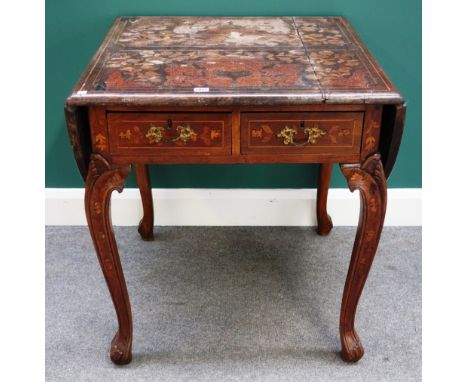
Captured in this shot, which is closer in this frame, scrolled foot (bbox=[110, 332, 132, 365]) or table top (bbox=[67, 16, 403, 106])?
table top (bbox=[67, 16, 403, 106])

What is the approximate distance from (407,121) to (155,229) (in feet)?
3.46

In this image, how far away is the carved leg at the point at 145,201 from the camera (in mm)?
2299

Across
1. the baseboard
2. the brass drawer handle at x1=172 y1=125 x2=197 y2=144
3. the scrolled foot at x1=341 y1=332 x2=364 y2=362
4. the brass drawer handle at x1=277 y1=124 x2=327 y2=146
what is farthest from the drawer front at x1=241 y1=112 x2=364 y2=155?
the baseboard

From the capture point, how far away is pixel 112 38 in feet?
6.25

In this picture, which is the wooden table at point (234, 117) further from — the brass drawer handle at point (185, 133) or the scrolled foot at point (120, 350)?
the scrolled foot at point (120, 350)

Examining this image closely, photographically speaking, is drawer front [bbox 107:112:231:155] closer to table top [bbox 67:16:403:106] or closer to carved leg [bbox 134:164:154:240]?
table top [bbox 67:16:403:106]

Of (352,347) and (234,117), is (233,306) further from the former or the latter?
(234,117)

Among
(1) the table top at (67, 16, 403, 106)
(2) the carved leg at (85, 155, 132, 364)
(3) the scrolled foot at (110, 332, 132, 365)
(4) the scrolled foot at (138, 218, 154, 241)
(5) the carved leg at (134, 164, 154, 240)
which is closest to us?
(1) the table top at (67, 16, 403, 106)

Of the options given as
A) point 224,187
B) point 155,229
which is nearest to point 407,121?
point 224,187

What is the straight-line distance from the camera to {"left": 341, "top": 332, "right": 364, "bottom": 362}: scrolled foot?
6.17 feet

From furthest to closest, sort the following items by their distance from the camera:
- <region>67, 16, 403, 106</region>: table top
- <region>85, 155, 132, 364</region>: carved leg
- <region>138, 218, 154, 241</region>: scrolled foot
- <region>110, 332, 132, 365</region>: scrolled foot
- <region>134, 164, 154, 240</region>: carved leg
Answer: <region>138, 218, 154, 241</region>: scrolled foot
<region>134, 164, 154, 240</region>: carved leg
<region>110, 332, 132, 365</region>: scrolled foot
<region>85, 155, 132, 364</region>: carved leg
<region>67, 16, 403, 106</region>: table top

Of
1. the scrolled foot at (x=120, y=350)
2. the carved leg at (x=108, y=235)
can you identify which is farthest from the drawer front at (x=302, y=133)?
the scrolled foot at (x=120, y=350)

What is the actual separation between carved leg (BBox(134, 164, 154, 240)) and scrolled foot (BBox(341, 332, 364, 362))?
898mm

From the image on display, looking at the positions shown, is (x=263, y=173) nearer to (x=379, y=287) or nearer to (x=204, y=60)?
(x=379, y=287)
